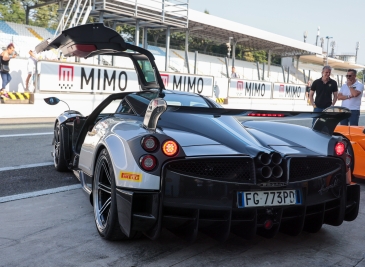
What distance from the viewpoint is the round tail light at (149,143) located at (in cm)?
307

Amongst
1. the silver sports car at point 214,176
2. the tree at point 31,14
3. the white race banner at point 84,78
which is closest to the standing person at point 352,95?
the silver sports car at point 214,176

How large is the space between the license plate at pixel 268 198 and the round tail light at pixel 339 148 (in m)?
0.55

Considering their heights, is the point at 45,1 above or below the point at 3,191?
above

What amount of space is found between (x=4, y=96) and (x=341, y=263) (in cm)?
1288

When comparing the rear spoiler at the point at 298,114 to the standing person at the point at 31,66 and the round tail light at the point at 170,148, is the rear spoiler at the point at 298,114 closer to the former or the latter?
the round tail light at the point at 170,148

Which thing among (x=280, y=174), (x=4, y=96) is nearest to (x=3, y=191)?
(x=280, y=174)

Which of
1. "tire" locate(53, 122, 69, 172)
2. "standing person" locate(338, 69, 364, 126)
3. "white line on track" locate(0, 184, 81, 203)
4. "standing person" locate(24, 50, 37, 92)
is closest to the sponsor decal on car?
"white line on track" locate(0, 184, 81, 203)

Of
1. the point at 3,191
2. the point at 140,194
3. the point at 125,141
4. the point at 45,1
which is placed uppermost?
the point at 45,1

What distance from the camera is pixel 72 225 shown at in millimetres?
3875

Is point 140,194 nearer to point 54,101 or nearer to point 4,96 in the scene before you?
point 54,101

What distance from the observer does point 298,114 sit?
11.6 ft

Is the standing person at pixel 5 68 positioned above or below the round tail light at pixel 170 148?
above

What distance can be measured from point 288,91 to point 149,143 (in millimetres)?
27083

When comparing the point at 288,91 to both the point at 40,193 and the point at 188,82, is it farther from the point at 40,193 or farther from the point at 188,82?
the point at 40,193
